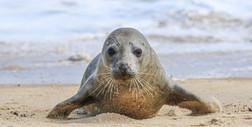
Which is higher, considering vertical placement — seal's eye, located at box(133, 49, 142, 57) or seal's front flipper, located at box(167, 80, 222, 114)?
seal's eye, located at box(133, 49, 142, 57)

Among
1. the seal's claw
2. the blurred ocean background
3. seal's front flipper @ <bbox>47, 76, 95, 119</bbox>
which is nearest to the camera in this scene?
seal's front flipper @ <bbox>47, 76, 95, 119</bbox>

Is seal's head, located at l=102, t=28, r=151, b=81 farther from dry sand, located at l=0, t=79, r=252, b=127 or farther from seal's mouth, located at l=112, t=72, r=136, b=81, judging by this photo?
dry sand, located at l=0, t=79, r=252, b=127

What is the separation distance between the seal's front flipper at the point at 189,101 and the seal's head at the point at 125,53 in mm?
642

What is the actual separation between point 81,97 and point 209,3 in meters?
18.0

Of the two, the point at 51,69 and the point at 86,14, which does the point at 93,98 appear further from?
the point at 86,14

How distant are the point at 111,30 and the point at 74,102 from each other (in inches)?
504

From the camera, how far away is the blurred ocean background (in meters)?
9.72

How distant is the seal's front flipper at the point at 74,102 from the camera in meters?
5.26

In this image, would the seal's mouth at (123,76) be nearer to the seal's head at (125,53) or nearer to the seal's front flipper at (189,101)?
the seal's head at (125,53)

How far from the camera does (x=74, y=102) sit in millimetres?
5309

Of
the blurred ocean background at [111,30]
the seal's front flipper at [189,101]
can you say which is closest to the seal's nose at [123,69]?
the seal's front flipper at [189,101]

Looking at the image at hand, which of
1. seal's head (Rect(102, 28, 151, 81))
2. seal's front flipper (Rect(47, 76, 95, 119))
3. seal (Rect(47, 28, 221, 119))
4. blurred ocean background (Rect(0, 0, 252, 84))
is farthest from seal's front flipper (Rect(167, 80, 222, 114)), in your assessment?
blurred ocean background (Rect(0, 0, 252, 84))

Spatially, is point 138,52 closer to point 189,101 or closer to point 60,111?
point 189,101

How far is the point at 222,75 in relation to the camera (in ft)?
28.9
